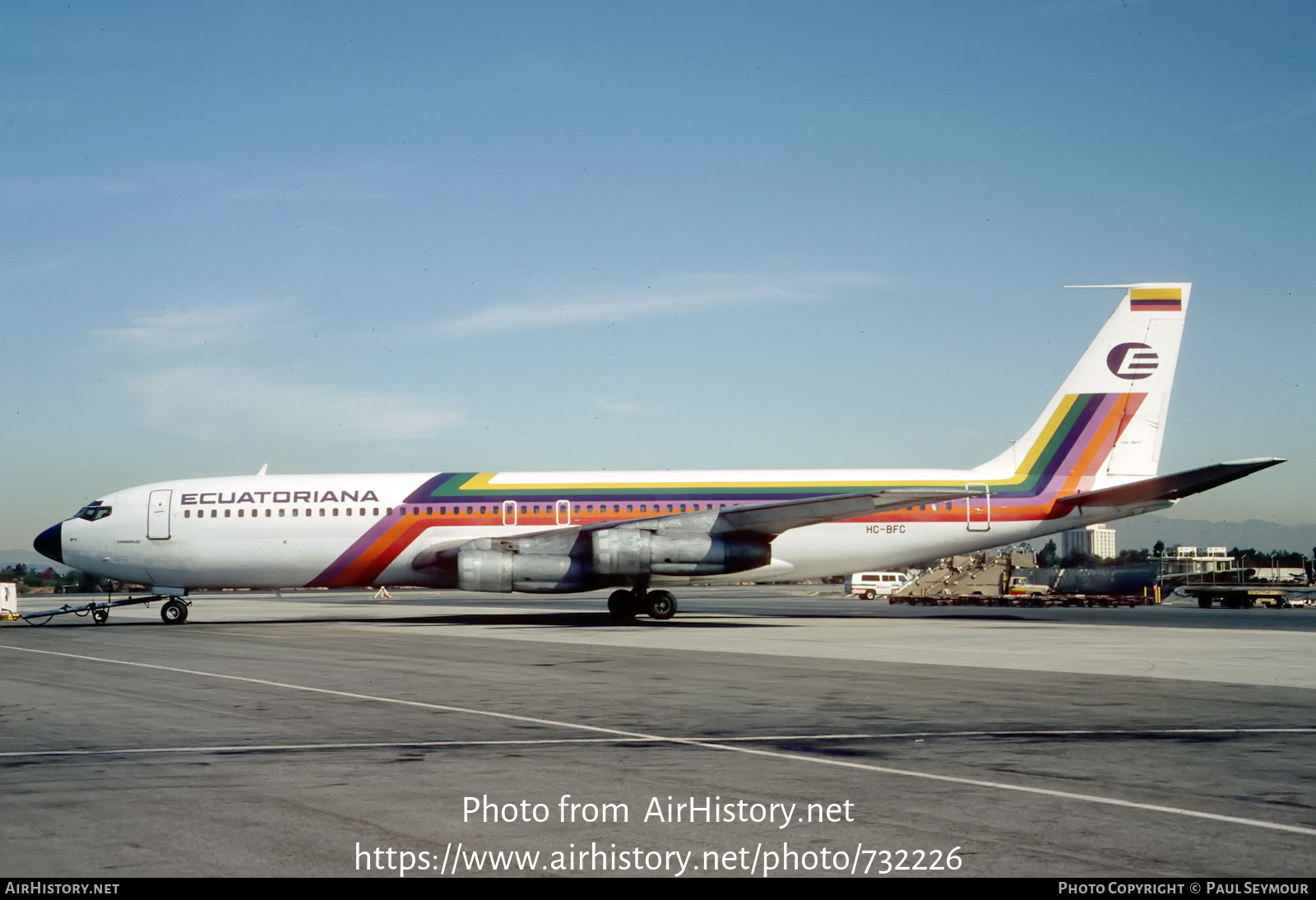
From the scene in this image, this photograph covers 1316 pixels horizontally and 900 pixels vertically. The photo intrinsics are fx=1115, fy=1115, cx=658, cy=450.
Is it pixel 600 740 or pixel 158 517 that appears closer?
pixel 600 740

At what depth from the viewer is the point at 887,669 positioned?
17656 mm

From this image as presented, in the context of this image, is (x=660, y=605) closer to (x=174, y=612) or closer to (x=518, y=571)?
(x=518, y=571)

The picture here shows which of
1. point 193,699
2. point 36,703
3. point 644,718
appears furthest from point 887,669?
point 36,703

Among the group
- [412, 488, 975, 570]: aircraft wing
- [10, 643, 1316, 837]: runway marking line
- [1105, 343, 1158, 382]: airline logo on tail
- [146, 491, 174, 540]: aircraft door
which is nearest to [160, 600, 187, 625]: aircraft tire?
[146, 491, 174, 540]: aircraft door

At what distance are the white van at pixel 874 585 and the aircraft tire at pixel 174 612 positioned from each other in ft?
110

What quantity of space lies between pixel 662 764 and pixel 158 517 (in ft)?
93.4

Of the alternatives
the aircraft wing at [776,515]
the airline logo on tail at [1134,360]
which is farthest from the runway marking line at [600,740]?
the airline logo on tail at [1134,360]

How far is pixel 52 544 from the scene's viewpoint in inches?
1335

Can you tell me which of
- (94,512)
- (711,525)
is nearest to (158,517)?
(94,512)

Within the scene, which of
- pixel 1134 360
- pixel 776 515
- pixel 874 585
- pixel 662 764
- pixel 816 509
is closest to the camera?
pixel 662 764

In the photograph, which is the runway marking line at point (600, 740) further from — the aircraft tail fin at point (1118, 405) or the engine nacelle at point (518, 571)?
the aircraft tail fin at point (1118, 405)

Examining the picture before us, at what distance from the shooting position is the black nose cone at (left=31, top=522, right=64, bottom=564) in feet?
111

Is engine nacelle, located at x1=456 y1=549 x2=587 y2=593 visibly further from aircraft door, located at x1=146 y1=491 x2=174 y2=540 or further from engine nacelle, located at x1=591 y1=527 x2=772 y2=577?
aircraft door, located at x1=146 y1=491 x2=174 y2=540
